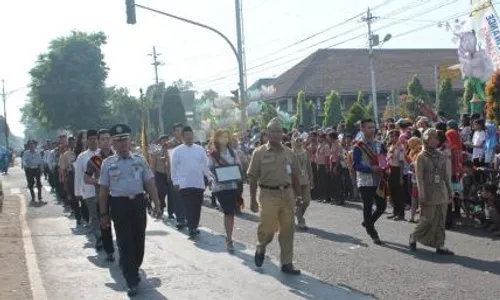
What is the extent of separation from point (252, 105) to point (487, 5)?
48848mm

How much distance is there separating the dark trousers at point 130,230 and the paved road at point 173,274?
319 mm

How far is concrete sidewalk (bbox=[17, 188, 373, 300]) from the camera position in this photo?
7.91 meters

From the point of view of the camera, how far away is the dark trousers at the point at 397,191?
1334 cm

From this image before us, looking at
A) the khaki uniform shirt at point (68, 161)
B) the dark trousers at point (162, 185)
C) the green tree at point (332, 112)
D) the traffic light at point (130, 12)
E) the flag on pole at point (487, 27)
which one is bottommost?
the dark trousers at point (162, 185)

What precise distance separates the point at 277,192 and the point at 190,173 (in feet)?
11.2

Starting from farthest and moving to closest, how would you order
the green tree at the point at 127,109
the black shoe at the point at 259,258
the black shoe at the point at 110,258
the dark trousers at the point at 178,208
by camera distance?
the green tree at the point at 127,109
the dark trousers at the point at 178,208
the black shoe at the point at 110,258
the black shoe at the point at 259,258

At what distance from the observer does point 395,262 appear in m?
9.15

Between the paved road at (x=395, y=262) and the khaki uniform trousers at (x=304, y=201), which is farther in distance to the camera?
the khaki uniform trousers at (x=304, y=201)

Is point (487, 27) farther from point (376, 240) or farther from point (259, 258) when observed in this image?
point (259, 258)

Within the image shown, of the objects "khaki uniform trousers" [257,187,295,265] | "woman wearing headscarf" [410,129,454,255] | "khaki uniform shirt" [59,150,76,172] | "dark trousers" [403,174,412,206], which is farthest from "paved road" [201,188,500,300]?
"khaki uniform shirt" [59,150,76,172]

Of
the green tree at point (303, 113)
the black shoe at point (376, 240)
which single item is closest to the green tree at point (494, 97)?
the black shoe at point (376, 240)

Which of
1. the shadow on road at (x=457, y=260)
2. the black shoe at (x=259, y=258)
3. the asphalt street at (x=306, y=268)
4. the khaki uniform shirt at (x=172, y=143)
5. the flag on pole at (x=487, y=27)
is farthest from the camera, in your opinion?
the flag on pole at (x=487, y=27)

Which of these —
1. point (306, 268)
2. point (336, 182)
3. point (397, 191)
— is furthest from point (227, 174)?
point (336, 182)

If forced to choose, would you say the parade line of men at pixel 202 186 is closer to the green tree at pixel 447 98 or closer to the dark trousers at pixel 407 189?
the dark trousers at pixel 407 189
